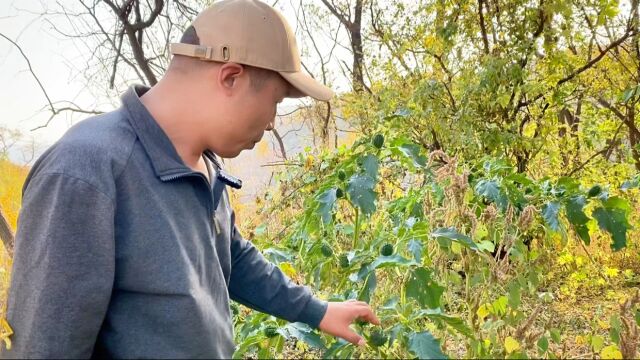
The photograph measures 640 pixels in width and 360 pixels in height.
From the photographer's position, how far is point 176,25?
18.2 feet

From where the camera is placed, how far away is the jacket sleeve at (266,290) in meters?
1.18

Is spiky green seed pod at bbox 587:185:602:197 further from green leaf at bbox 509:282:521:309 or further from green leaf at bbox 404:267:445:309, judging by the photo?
green leaf at bbox 404:267:445:309

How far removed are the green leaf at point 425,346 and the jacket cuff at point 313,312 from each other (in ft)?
0.77

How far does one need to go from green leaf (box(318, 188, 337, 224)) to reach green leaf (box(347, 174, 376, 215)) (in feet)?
0.13

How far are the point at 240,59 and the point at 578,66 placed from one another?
3043 mm

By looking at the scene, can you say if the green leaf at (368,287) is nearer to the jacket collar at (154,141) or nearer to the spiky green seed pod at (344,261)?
the spiky green seed pod at (344,261)

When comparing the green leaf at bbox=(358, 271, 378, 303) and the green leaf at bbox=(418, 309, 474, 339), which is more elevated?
the green leaf at bbox=(358, 271, 378, 303)

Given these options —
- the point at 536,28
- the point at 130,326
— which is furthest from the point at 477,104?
the point at 130,326

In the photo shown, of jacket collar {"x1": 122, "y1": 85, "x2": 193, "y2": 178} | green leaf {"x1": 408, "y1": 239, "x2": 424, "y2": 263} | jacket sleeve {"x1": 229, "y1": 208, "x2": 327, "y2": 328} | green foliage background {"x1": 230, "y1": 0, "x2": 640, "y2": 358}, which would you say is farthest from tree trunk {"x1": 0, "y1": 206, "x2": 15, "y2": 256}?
green leaf {"x1": 408, "y1": 239, "x2": 424, "y2": 263}

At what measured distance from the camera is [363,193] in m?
1.30

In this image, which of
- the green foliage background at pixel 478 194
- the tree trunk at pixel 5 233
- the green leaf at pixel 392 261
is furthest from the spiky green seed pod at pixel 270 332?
the tree trunk at pixel 5 233

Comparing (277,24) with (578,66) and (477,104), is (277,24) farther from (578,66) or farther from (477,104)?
(578,66)

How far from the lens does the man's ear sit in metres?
0.96

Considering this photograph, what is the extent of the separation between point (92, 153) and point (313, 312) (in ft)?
1.79
